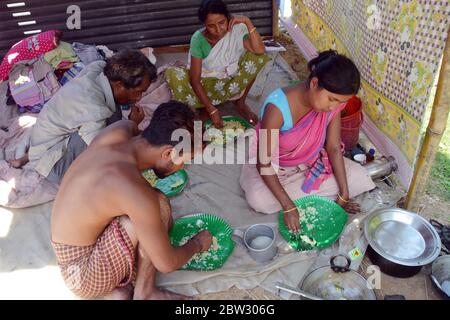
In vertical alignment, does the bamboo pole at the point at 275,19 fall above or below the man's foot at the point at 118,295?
above

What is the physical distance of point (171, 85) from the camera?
3439 millimetres

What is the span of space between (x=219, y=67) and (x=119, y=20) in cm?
189

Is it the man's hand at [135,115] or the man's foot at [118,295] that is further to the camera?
the man's hand at [135,115]

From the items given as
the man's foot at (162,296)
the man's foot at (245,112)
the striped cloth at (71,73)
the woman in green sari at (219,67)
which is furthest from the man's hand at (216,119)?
the man's foot at (162,296)

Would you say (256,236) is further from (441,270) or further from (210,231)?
(441,270)

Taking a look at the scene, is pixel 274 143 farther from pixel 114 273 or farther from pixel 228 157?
pixel 114 273

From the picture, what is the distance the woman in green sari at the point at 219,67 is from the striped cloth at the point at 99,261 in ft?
5.38

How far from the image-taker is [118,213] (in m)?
1.80

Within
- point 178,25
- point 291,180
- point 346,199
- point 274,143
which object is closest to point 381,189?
point 346,199

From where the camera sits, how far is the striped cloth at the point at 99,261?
6.16 feet

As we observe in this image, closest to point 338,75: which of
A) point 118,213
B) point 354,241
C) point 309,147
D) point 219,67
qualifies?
point 309,147

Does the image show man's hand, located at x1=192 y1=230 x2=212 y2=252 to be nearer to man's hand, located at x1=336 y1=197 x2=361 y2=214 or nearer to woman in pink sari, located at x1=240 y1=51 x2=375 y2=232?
woman in pink sari, located at x1=240 y1=51 x2=375 y2=232

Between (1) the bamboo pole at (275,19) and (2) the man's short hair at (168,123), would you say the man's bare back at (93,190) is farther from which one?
(1) the bamboo pole at (275,19)

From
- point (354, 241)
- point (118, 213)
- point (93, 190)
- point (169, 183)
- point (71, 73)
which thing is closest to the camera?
point (93, 190)
